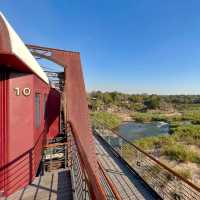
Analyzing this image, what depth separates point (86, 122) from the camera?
6.14 metres

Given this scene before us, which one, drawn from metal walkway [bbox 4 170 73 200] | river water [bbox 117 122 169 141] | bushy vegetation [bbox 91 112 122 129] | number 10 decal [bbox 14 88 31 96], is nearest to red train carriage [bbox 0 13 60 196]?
number 10 decal [bbox 14 88 31 96]

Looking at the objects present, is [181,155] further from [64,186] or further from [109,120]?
[109,120]

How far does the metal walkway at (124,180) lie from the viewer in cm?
473

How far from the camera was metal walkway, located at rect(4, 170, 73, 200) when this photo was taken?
10.7ft

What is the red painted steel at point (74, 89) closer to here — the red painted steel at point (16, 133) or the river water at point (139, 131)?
the red painted steel at point (16, 133)

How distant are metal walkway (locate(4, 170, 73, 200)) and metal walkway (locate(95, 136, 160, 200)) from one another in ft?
5.75

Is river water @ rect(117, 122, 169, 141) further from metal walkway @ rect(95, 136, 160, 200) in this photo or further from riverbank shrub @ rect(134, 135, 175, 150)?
metal walkway @ rect(95, 136, 160, 200)

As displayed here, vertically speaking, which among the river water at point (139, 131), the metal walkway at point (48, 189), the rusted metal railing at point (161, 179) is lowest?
the river water at point (139, 131)

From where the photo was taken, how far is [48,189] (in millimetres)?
3510

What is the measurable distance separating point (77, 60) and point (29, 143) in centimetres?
296

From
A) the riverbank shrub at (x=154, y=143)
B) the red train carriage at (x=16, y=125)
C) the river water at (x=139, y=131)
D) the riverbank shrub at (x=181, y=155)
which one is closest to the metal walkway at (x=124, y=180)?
the red train carriage at (x=16, y=125)

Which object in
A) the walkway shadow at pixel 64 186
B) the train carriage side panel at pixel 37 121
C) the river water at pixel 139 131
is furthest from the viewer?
the river water at pixel 139 131

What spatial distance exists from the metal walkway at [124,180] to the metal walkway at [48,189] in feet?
5.75

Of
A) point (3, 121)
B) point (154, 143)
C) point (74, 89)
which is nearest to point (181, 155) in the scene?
point (154, 143)
